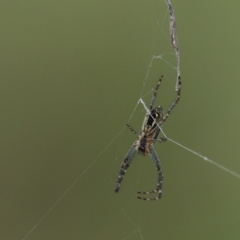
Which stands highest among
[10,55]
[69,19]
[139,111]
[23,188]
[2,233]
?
[69,19]

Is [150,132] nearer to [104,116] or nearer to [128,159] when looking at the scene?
[128,159]

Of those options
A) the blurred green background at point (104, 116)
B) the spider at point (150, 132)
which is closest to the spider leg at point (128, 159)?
the spider at point (150, 132)

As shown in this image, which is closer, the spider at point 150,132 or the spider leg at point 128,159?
the spider at point 150,132

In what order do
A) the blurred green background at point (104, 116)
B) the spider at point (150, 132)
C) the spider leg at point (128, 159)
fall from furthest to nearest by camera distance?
the blurred green background at point (104, 116) → the spider leg at point (128, 159) → the spider at point (150, 132)

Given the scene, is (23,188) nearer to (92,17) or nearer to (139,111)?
(139,111)

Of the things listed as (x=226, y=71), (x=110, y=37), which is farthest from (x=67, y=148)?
(x=226, y=71)

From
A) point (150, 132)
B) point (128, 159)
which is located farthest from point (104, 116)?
point (150, 132)

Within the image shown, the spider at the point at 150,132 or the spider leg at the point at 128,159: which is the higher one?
the spider at the point at 150,132

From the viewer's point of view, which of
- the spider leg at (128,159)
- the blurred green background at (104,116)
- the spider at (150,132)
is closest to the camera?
the spider at (150,132)

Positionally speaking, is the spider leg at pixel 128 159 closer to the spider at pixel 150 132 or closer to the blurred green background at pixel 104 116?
the spider at pixel 150 132
